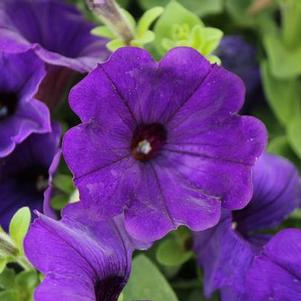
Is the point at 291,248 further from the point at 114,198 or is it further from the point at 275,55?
the point at 275,55

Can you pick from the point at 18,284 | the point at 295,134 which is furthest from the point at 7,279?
the point at 295,134

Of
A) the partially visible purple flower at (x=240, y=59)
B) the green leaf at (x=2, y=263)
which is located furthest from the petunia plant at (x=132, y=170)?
the partially visible purple flower at (x=240, y=59)

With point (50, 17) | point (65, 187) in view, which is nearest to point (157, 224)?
point (65, 187)

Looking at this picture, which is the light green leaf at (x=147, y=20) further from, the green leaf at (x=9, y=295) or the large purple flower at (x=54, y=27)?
the green leaf at (x=9, y=295)

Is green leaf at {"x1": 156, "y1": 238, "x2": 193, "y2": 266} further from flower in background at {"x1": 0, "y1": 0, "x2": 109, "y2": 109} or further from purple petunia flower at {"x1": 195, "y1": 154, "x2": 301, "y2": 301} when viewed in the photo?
flower in background at {"x1": 0, "y1": 0, "x2": 109, "y2": 109}

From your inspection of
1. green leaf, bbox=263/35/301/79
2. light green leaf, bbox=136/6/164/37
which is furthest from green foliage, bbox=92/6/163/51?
green leaf, bbox=263/35/301/79
